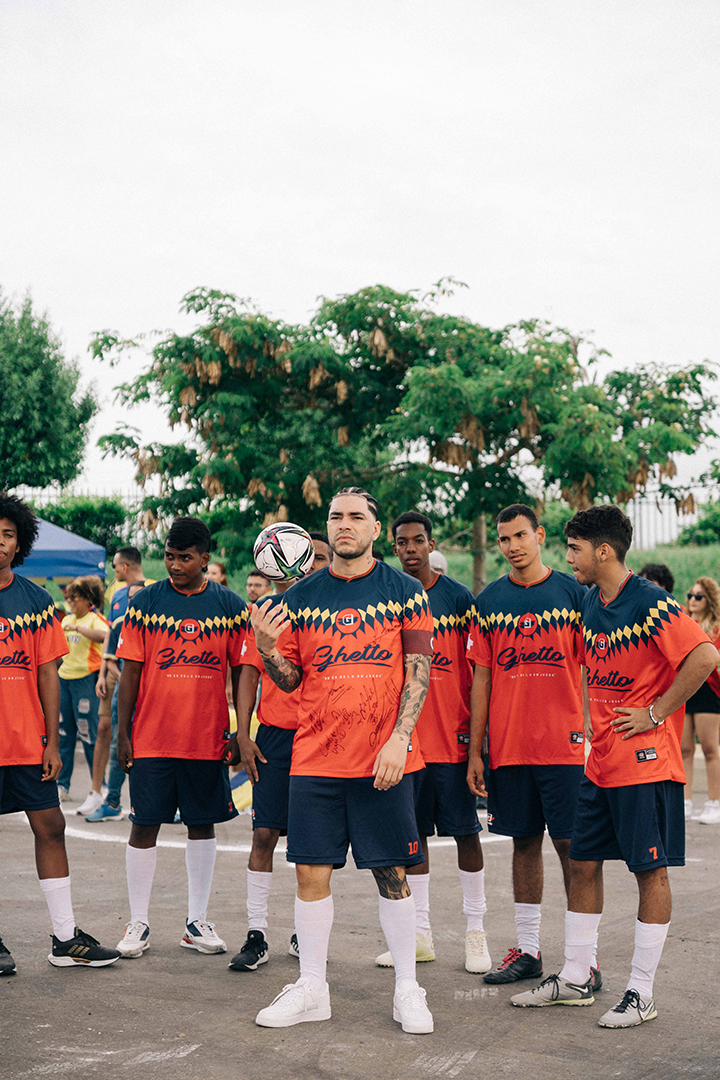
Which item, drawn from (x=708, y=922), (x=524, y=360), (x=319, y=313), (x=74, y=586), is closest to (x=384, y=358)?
(x=319, y=313)

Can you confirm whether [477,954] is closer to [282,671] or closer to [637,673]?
[637,673]

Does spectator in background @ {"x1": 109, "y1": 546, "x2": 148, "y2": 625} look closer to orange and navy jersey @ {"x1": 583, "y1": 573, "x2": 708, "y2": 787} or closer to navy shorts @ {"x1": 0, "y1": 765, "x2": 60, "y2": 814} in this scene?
navy shorts @ {"x1": 0, "y1": 765, "x2": 60, "y2": 814}

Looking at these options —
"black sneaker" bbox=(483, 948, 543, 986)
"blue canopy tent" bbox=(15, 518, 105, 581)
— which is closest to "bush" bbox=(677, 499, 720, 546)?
"blue canopy tent" bbox=(15, 518, 105, 581)

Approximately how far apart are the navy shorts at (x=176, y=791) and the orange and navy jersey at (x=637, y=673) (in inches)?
79.4

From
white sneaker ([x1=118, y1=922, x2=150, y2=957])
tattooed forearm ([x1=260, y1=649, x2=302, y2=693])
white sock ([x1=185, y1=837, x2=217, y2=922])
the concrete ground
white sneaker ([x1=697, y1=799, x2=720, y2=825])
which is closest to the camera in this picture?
the concrete ground

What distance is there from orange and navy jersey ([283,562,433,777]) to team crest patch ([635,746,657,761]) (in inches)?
37.4

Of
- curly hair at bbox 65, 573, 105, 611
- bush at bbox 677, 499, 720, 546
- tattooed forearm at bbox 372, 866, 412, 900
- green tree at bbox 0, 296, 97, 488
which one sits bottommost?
tattooed forearm at bbox 372, 866, 412, 900

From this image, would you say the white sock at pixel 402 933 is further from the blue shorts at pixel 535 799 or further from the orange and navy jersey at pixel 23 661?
the orange and navy jersey at pixel 23 661

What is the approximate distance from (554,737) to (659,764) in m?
0.71

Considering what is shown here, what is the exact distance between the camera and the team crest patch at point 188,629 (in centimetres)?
561

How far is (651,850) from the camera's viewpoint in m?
4.45

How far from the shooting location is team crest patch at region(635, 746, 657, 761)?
4.52 meters

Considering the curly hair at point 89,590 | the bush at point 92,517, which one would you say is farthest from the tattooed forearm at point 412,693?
the bush at point 92,517

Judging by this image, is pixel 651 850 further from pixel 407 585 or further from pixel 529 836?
pixel 407 585
